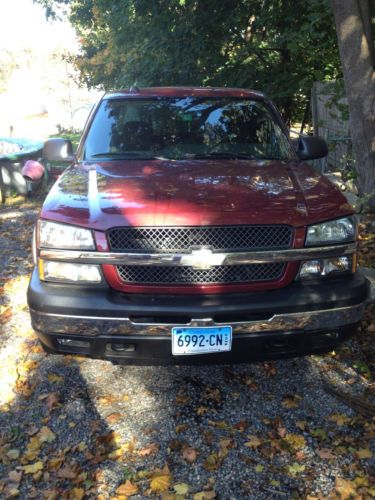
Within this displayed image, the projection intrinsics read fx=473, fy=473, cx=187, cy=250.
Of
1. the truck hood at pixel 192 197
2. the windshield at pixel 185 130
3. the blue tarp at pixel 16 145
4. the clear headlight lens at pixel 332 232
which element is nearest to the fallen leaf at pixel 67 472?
the truck hood at pixel 192 197

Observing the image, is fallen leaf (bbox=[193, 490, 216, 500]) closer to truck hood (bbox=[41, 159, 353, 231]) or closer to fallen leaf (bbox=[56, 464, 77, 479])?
fallen leaf (bbox=[56, 464, 77, 479])

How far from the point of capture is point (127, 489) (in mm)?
2395

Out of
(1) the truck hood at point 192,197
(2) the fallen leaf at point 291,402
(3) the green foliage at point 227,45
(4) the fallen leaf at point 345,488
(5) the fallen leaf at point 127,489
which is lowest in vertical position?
(2) the fallen leaf at point 291,402

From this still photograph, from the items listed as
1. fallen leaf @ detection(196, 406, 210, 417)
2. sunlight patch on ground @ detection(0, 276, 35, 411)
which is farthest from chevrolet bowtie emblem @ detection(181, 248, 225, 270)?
sunlight patch on ground @ detection(0, 276, 35, 411)

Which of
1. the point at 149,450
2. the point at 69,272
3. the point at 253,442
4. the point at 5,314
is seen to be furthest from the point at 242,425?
the point at 5,314

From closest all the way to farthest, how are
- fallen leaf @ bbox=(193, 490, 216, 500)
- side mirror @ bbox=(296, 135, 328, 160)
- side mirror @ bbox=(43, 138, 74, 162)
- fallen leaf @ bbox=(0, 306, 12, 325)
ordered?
fallen leaf @ bbox=(193, 490, 216, 500) < side mirror @ bbox=(296, 135, 328, 160) < side mirror @ bbox=(43, 138, 74, 162) < fallen leaf @ bbox=(0, 306, 12, 325)

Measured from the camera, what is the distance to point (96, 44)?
22.5m

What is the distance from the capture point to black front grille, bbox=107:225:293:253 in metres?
2.62

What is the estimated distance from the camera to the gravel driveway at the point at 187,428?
2.44 meters

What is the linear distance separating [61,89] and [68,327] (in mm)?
81269

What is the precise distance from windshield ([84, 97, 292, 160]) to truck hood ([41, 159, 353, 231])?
38 cm

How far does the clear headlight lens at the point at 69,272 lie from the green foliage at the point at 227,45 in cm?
775

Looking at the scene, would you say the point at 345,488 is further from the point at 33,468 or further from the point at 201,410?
the point at 33,468

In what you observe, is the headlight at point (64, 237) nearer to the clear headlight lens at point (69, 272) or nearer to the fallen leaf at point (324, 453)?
the clear headlight lens at point (69, 272)
